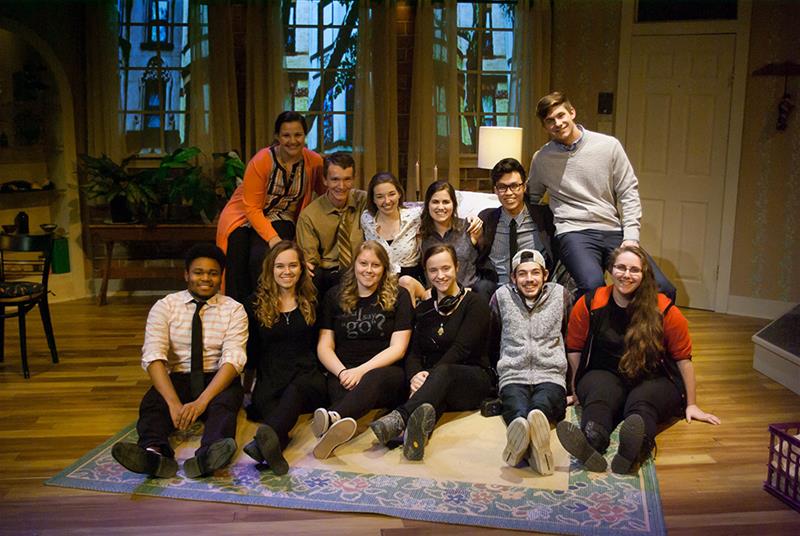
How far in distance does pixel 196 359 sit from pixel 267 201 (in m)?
1.23

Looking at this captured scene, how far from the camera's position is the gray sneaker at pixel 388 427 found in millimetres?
3348

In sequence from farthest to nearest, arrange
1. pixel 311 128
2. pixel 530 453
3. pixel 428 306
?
pixel 311 128 → pixel 428 306 → pixel 530 453

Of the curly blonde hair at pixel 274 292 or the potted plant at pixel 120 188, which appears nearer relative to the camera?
the curly blonde hair at pixel 274 292

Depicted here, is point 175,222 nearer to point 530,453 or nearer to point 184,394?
point 184,394

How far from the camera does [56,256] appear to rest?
6277 millimetres

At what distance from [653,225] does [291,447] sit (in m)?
3.54

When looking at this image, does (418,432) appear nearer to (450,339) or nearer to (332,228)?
(450,339)

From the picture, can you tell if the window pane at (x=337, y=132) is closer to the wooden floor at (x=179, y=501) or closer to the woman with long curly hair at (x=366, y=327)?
the wooden floor at (x=179, y=501)

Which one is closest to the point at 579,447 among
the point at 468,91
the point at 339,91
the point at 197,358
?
the point at 197,358

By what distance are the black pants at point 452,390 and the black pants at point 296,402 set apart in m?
0.40

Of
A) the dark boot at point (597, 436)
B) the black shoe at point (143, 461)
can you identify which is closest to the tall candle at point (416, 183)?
the dark boot at point (597, 436)

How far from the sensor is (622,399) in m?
3.61

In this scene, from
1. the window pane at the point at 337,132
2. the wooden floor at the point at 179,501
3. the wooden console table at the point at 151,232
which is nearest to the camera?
the wooden floor at the point at 179,501

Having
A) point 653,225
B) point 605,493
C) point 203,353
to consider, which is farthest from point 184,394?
point 653,225
